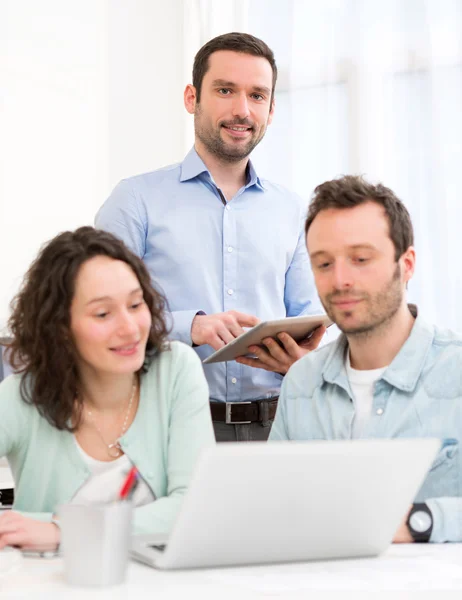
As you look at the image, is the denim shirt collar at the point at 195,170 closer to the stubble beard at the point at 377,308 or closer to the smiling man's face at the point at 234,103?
the smiling man's face at the point at 234,103

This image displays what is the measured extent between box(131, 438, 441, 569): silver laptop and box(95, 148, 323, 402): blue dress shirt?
1286mm

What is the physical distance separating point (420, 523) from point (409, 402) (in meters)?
0.36

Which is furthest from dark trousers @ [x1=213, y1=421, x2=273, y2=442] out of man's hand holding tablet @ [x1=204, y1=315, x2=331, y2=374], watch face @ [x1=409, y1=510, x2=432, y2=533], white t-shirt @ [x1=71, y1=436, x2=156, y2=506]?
watch face @ [x1=409, y1=510, x2=432, y2=533]

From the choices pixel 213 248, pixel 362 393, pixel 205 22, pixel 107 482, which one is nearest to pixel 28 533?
pixel 107 482

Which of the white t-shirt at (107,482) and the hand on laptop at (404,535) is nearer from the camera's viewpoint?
the hand on laptop at (404,535)

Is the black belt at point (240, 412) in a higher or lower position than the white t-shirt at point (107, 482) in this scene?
higher

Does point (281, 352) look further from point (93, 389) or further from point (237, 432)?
point (93, 389)

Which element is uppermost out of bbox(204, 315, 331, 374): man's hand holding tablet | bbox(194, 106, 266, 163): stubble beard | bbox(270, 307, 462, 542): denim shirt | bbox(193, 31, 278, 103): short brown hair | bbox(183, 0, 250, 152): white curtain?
bbox(183, 0, 250, 152): white curtain

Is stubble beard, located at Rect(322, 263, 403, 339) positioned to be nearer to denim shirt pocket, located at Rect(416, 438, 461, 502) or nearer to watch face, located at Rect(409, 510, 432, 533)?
denim shirt pocket, located at Rect(416, 438, 461, 502)

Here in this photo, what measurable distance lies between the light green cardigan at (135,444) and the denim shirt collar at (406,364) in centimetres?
28

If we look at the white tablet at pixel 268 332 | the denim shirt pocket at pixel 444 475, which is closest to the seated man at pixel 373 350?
the denim shirt pocket at pixel 444 475

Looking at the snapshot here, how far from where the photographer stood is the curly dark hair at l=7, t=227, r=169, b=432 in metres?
1.79

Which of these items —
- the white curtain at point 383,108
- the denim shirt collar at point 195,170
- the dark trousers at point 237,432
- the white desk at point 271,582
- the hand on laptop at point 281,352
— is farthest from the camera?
the white curtain at point 383,108

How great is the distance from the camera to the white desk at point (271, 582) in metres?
1.09
